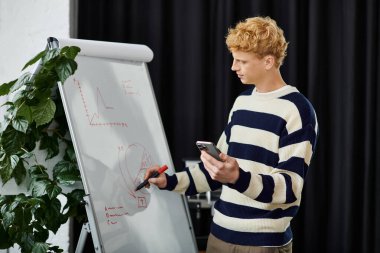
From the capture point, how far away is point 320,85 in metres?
3.40

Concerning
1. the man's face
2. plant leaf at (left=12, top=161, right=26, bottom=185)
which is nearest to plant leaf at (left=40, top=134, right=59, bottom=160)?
plant leaf at (left=12, top=161, right=26, bottom=185)

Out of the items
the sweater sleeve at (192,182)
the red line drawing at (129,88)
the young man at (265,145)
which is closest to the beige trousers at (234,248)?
the young man at (265,145)

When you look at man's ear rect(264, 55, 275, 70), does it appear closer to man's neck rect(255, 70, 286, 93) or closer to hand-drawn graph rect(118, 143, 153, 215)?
man's neck rect(255, 70, 286, 93)

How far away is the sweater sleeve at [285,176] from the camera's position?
1.85m

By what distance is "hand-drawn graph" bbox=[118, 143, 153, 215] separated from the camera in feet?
7.45

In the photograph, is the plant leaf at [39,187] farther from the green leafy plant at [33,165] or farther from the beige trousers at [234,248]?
the beige trousers at [234,248]

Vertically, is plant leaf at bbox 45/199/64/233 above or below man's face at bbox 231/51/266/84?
below

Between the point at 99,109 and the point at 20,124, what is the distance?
0.31m

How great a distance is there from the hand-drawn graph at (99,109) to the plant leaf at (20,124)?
0.23 m

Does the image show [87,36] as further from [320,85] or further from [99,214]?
[99,214]

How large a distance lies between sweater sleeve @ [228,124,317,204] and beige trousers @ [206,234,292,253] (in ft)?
0.69

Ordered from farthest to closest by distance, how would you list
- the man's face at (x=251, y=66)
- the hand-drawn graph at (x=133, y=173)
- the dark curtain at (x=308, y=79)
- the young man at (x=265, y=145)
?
the dark curtain at (x=308, y=79)
the hand-drawn graph at (x=133, y=173)
the man's face at (x=251, y=66)
the young man at (x=265, y=145)

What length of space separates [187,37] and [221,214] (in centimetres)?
161

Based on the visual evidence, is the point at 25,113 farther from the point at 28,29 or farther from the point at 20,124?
the point at 28,29
